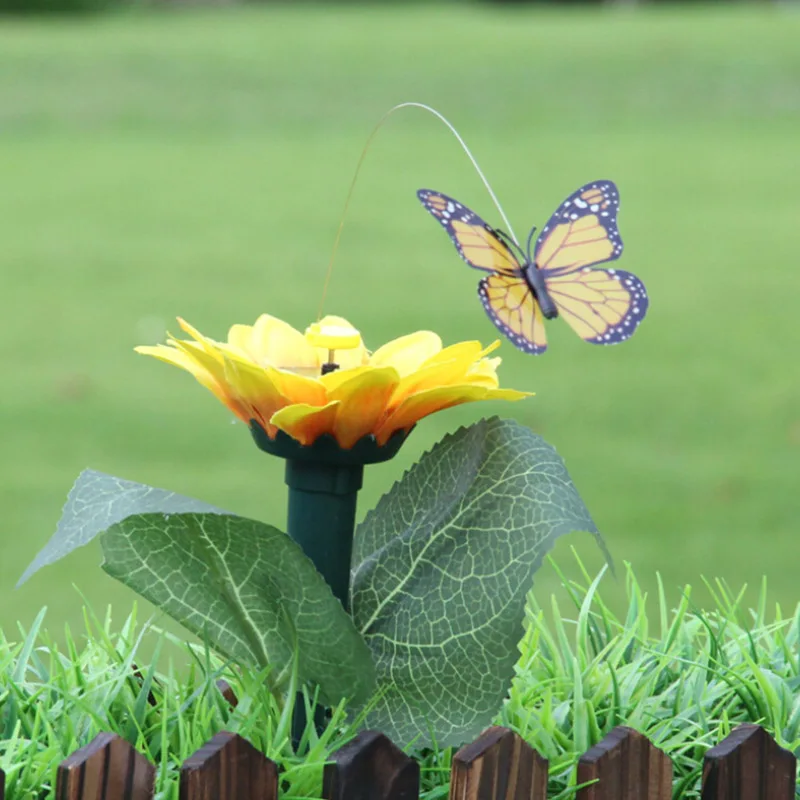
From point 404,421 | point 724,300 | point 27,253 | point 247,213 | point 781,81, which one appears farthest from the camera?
point 781,81

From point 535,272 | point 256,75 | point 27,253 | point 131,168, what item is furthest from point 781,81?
point 535,272

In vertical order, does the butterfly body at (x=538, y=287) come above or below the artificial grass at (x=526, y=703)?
above

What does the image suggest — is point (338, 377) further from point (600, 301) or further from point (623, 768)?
point (623, 768)

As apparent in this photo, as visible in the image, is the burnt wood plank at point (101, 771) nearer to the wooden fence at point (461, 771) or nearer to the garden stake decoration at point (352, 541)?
the wooden fence at point (461, 771)

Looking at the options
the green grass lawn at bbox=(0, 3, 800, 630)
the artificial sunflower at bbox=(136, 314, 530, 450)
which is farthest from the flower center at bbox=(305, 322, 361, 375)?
the green grass lawn at bbox=(0, 3, 800, 630)

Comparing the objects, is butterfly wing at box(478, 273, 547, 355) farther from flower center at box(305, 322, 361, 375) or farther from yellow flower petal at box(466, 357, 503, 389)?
flower center at box(305, 322, 361, 375)

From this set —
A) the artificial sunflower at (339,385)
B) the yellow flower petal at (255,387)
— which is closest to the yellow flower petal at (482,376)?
the artificial sunflower at (339,385)

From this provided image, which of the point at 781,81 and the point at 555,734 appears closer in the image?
the point at 555,734

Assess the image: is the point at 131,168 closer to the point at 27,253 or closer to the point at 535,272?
the point at 27,253
